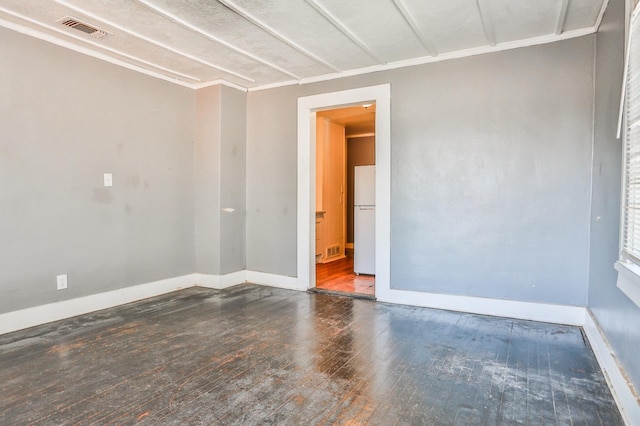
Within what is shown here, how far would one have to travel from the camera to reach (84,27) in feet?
10.6

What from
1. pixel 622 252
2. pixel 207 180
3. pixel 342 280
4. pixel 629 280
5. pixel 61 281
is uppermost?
pixel 207 180

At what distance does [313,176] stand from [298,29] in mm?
1869

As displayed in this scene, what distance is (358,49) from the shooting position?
3670 mm

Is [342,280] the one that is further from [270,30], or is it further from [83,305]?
[270,30]

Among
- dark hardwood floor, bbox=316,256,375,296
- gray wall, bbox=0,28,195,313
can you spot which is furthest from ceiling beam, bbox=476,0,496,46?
gray wall, bbox=0,28,195,313

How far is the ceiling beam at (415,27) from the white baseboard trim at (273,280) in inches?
116

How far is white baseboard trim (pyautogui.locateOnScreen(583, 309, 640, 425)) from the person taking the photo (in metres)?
1.83

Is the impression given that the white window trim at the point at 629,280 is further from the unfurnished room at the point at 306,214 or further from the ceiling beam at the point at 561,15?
the ceiling beam at the point at 561,15

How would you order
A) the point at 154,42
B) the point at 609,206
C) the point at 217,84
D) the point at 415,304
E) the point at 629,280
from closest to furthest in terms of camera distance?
the point at 629,280 < the point at 609,206 < the point at 154,42 < the point at 415,304 < the point at 217,84

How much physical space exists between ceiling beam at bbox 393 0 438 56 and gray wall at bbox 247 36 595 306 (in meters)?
0.26

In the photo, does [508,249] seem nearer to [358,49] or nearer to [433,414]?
[433,414]

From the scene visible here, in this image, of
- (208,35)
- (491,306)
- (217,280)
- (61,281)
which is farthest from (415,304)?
(61,281)

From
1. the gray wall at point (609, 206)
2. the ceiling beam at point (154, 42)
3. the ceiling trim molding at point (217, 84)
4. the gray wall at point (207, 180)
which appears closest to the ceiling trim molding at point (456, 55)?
the gray wall at point (609, 206)

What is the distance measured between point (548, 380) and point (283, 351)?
172cm
